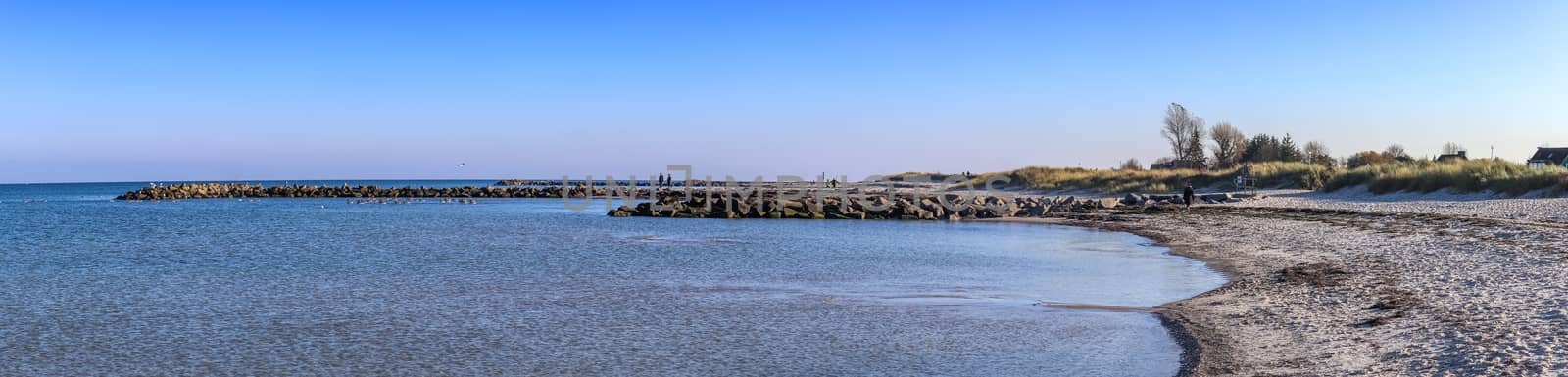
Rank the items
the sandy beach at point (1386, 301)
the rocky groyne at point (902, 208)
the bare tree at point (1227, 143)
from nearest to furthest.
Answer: the sandy beach at point (1386, 301) < the rocky groyne at point (902, 208) < the bare tree at point (1227, 143)

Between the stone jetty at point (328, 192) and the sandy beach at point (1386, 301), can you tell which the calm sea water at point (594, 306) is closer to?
the sandy beach at point (1386, 301)

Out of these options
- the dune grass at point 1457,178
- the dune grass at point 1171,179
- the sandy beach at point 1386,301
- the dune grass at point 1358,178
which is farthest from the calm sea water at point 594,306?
the dune grass at point 1171,179

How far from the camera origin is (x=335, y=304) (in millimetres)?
11805

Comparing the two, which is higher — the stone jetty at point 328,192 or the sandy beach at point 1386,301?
the stone jetty at point 328,192

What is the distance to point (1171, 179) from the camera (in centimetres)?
5081

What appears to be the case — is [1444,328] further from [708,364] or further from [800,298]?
[800,298]

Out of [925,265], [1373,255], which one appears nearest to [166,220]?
[925,265]

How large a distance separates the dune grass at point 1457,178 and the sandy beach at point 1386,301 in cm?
1002

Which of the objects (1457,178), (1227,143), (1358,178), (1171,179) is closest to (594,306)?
(1457,178)

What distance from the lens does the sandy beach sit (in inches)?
274

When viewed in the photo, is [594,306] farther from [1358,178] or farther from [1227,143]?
[1227,143]

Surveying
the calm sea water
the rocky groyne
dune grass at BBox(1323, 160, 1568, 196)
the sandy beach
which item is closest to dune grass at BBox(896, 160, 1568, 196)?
dune grass at BBox(1323, 160, 1568, 196)

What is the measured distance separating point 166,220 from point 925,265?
2932 centimetres

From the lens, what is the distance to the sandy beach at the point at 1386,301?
274 inches
